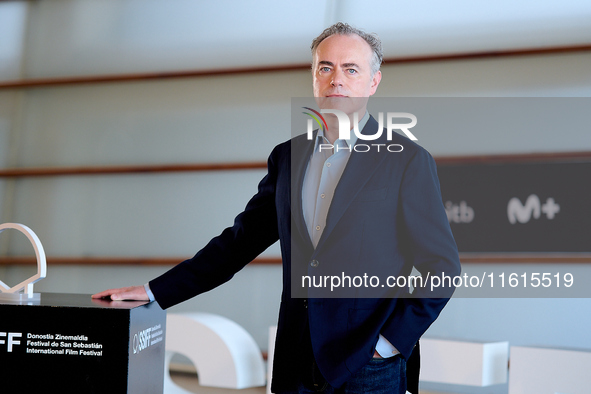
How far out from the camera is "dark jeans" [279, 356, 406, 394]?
1055mm

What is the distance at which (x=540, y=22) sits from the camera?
2.69 m

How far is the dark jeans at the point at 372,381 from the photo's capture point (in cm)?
105

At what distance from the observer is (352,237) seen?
1097mm

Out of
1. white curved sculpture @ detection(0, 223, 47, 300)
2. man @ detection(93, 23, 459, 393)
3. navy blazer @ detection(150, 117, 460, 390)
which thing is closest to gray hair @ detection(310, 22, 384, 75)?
man @ detection(93, 23, 459, 393)

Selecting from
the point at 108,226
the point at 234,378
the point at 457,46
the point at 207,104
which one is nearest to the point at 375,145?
the point at 234,378

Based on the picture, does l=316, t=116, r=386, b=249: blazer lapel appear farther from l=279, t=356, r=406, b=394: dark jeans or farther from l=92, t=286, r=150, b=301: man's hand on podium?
l=92, t=286, r=150, b=301: man's hand on podium

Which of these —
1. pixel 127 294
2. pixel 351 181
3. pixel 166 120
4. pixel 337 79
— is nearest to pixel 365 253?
pixel 351 181

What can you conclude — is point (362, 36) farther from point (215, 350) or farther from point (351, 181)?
point (215, 350)

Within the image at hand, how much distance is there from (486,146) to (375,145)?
1.73 m

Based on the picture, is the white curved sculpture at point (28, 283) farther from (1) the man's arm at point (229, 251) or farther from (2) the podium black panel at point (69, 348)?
(1) the man's arm at point (229, 251)

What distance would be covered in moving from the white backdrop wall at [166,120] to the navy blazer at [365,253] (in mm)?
1694

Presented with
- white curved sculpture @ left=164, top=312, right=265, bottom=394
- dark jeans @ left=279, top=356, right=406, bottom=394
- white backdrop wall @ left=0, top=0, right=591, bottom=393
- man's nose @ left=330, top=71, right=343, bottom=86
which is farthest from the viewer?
white backdrop wall @ left=0, top=0, right=591, bottom=393

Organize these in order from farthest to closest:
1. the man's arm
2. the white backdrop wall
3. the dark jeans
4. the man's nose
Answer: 1. the white backdrop wall
2. the man's arm
3. the man's nose
4. the dark jeans

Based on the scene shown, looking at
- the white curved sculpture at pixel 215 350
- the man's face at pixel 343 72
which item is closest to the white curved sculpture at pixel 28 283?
the man's face at pixel 343 72
